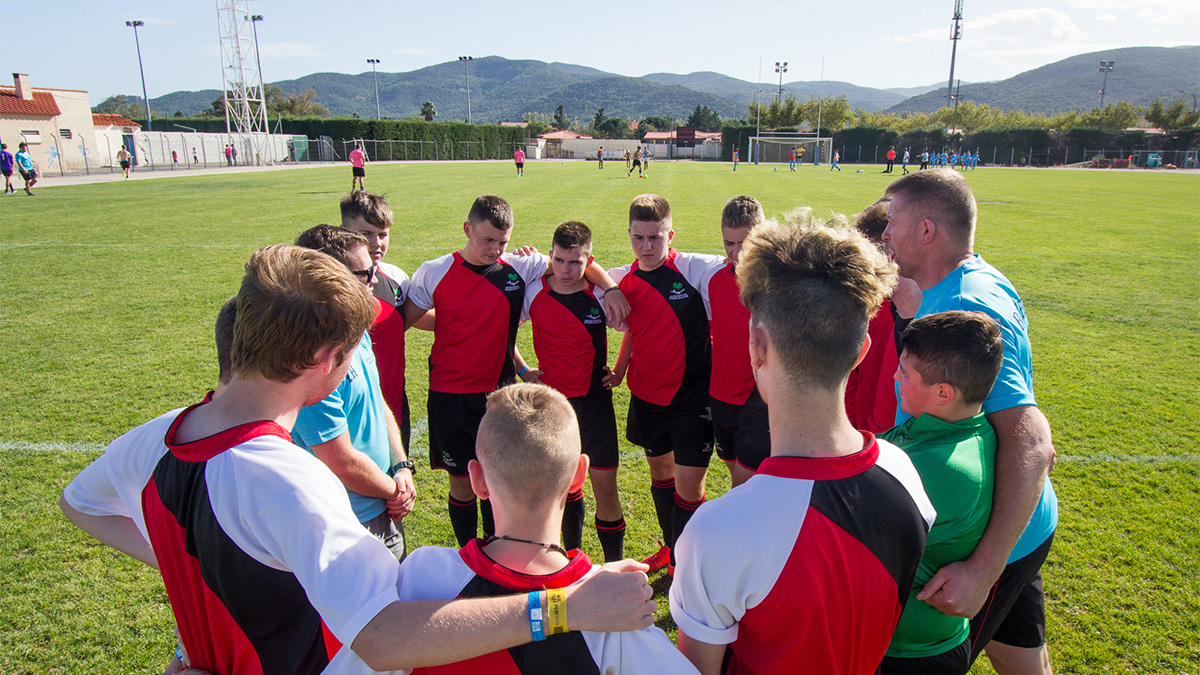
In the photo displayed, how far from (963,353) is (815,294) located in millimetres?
739

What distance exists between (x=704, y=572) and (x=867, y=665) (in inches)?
22.2

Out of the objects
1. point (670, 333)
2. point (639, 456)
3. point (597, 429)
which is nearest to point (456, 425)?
point (597, 429)

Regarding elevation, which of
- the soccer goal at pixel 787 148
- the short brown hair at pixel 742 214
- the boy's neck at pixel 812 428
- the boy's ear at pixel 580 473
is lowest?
the boy's ear at pixel 580 473

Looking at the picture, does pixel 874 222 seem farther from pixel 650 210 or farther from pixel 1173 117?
pixel 1173 117

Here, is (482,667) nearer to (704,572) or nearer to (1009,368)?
(704,572)

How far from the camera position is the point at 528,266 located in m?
4.18

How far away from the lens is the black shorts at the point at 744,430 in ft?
11.7

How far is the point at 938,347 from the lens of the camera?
203 cm

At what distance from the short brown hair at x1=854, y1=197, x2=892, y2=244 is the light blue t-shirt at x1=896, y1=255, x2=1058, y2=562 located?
0.74m

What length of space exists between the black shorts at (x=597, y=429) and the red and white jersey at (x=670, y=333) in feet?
0.80

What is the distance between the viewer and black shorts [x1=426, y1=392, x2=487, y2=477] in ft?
13.0

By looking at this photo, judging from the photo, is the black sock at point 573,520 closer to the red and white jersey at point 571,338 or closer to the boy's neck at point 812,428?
the red and white jersey at point 571,338

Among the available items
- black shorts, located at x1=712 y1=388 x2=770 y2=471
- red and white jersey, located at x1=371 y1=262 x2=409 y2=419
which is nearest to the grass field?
black shorts, located at x1=712 y1=388 x2=770 y2=471

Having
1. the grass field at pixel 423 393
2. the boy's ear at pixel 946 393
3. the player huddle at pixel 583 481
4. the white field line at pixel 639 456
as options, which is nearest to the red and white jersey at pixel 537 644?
the player huddle at pixel 583 481
